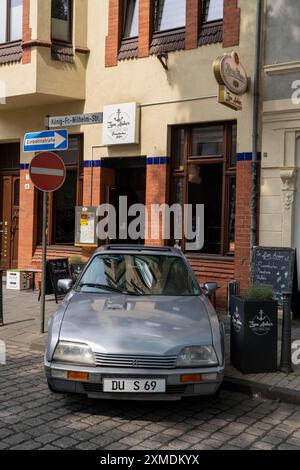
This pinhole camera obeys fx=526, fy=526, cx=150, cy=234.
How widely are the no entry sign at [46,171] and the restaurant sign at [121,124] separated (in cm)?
360

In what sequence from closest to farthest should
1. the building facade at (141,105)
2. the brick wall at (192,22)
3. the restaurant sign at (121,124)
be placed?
1. the building facade at (141,105)
2. the brick wall at (192,22)
3. the restaurant sign at (121,124)

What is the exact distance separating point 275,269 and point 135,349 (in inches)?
214

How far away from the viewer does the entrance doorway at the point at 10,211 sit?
14.7 metres

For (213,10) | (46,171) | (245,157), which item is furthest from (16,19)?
(245,157)

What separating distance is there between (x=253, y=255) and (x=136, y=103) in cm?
444

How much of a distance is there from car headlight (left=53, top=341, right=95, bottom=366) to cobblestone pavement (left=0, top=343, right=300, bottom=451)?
561 mm

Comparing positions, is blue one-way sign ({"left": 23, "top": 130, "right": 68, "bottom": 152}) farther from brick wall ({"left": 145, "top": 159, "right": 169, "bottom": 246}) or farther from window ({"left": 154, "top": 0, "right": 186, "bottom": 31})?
window ({"left": 154, "top": 0, "right": 186, "bottom": 31})

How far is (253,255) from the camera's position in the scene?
10039 millimetres

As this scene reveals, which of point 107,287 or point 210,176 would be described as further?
point 210,176

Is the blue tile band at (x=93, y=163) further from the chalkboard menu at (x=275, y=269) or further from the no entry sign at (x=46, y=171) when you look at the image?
the chalkboard menu at (x=275, y=269)

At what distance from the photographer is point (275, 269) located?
969cm

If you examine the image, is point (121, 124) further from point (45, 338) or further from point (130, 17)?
point (45, 338)

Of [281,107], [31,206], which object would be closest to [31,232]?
[31,206]

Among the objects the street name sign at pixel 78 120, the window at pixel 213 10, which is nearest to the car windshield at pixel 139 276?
the street name sign at pixel 78 120
